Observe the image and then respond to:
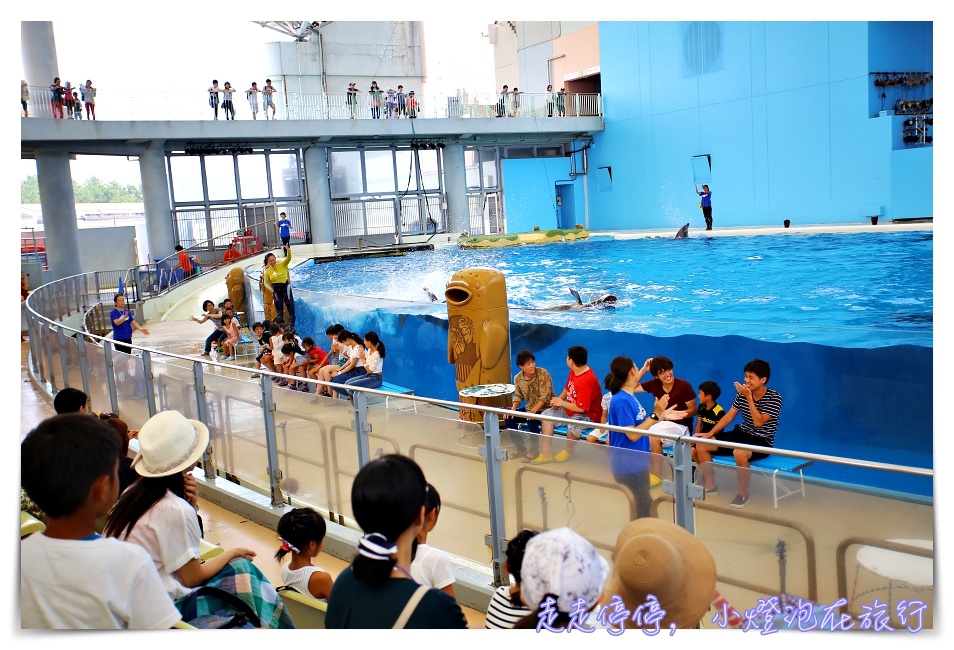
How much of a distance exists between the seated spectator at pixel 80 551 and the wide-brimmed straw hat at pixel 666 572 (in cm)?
138

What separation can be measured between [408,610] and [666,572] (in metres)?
0.73

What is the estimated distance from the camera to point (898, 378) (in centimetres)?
691

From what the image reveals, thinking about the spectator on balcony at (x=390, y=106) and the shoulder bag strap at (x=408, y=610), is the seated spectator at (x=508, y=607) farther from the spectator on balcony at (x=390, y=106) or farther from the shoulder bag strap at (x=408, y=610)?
the spectator on balcony at (x=390, y=106)

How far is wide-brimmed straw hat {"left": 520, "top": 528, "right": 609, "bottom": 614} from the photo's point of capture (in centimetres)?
211

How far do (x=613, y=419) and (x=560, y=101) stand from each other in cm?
2864

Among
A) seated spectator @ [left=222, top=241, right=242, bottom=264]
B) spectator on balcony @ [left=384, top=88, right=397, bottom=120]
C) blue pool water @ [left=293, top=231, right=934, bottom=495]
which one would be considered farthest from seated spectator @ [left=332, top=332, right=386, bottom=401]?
spectator on balcony @ [left=384, top=88, right=397, bottom=120]

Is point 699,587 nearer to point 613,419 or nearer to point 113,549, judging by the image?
point 113,549

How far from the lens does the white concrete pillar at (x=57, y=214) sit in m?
24.4

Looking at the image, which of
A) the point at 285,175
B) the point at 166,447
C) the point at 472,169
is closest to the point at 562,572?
the point at 166,447

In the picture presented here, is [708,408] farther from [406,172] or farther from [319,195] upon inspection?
[406,172]

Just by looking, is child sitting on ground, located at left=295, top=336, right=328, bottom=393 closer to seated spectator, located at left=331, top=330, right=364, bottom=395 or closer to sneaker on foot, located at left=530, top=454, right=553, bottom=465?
seated spectator, located at left=331, top=330, right=364, bottom=395

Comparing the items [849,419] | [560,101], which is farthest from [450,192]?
[849,419]

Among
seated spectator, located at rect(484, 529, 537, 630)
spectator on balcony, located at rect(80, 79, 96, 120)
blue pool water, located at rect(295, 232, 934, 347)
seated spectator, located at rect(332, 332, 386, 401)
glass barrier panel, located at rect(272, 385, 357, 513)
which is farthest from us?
spectator on balcony, located at rect(80, 79, 96, 120)

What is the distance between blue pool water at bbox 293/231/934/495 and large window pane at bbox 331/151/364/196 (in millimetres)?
8166
